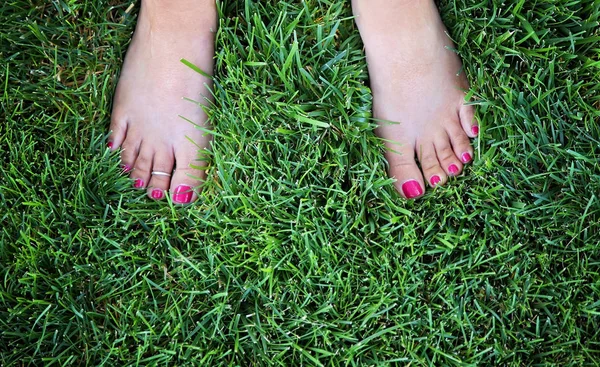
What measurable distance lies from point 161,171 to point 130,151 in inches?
4.4

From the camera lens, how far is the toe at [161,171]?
62.6 inches

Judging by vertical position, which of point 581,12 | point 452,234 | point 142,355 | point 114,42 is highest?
point 581,12

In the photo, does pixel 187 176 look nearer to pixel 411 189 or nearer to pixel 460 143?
pixel 411 189

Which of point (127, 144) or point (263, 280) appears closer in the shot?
point (263, 280)

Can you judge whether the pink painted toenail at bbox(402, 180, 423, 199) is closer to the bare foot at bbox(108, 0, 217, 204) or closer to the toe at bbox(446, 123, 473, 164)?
the toe at bbox(446, 123, 473, 164)

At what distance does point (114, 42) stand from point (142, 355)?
0.90 meters

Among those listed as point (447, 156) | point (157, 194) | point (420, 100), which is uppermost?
point (420, 100)

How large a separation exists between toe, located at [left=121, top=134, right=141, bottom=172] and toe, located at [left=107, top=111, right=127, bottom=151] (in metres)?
0.02

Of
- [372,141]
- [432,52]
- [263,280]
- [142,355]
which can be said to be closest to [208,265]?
[263,280]

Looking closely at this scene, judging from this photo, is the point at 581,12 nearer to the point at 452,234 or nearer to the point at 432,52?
the point at 432,52

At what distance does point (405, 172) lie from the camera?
1.54m

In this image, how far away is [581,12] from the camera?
1515 mm

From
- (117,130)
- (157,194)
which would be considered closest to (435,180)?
(157,194)

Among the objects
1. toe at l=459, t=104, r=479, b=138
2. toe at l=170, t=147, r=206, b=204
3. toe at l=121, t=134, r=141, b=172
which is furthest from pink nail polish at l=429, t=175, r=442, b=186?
toe at l=121, t=134, r=141, b=172
